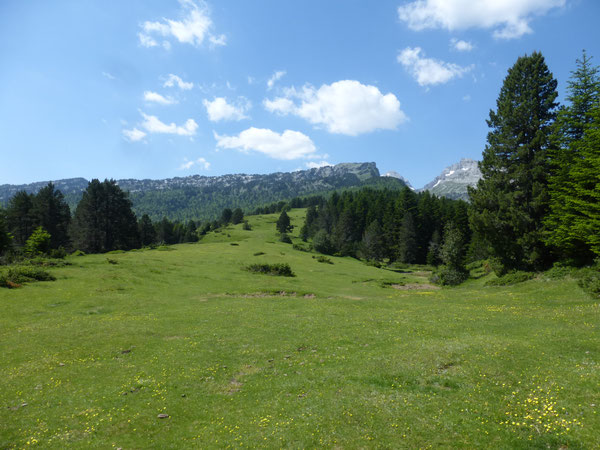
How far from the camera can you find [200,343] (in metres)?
21.2

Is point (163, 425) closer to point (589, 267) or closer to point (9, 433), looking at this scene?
point (9, 433)

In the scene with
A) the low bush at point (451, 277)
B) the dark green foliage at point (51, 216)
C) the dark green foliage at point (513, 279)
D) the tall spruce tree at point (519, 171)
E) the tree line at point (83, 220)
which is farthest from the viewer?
the dark green foliage at point (51, 216)

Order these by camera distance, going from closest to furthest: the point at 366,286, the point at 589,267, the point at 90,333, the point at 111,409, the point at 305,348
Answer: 1. the point at 111,409
2. the point at 305,348
3. the point at 90,333
4. the point at 589,267
5. the point at 366,286

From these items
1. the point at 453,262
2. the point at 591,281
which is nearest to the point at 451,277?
the point at 453,262

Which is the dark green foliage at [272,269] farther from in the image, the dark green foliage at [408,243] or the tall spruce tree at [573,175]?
the dark green foliage at [408,243]

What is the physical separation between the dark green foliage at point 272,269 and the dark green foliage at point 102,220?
57756mm

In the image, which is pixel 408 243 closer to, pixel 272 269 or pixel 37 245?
pixel 272 269

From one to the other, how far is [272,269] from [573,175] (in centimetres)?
4450

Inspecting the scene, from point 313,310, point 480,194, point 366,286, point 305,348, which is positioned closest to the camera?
point 305,348

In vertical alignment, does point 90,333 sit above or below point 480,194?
below

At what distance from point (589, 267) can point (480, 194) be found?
18107 millimetres

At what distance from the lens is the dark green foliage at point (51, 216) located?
303 ft

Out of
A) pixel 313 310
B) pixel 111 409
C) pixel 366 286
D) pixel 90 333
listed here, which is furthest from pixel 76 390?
pixel 366 286

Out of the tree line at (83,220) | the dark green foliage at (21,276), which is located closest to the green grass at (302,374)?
the dark green foliage at (21,276)
